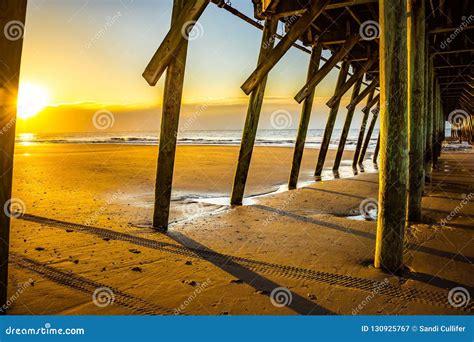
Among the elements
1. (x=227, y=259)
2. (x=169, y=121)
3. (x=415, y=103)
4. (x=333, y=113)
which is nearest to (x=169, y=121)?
(x=169, y=121)

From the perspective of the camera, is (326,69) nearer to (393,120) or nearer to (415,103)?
(415,103)

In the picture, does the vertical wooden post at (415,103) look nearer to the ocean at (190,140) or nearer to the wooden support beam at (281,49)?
the wooden support beam at (281,49)

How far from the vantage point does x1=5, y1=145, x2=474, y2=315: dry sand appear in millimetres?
2406

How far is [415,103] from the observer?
474 centimetres

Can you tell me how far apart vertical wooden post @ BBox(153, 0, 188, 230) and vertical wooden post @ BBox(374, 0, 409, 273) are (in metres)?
2.25

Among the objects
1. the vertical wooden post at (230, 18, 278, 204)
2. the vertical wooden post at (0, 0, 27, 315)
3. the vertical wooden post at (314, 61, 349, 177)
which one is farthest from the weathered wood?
the vertical wooden post at (314, 61, 349, 177)

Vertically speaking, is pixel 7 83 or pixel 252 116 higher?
pixel 252 116

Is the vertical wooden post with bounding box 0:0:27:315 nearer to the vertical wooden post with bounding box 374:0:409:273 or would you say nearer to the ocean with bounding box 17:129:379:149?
the vertical wooden post with bounding box 374:0:409:273

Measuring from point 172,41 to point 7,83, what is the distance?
1.96 meters

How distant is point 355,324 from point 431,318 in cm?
54

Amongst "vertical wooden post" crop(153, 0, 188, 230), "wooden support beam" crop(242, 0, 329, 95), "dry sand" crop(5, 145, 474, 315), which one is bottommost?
"dry sand" crop(5, 145, 474, 315)

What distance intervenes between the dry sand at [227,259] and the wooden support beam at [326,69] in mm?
2054

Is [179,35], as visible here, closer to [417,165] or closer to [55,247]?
[55,247]

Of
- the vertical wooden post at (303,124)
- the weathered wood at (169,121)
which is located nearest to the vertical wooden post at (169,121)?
the weathered wood at (169,121)
